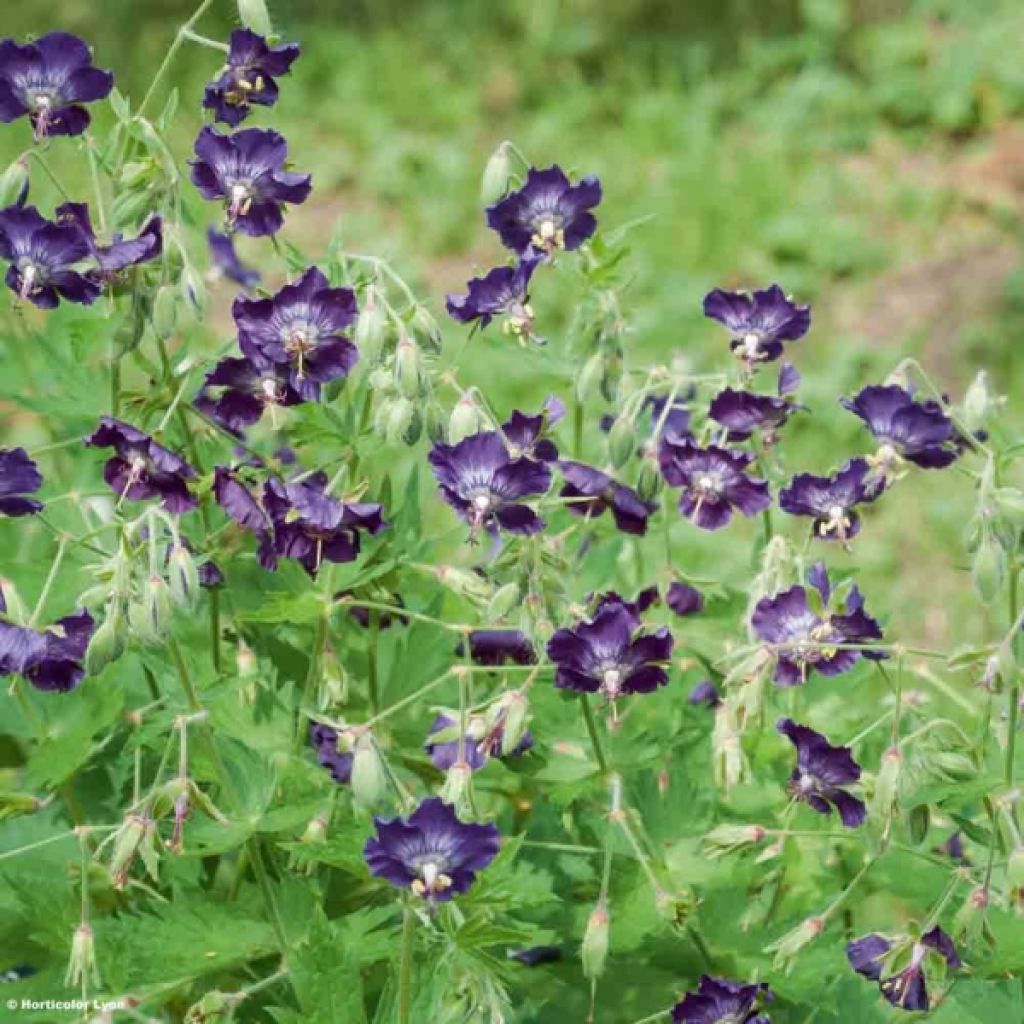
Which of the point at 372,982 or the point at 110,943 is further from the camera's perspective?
the point at 372,982

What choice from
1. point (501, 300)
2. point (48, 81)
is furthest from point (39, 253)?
point (501, 300)

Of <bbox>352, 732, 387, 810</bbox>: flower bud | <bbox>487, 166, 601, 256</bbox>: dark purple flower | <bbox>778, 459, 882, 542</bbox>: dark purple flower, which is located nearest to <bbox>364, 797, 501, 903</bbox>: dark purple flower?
<bbox>352, 732, 387, 810</bbox>: flower bud

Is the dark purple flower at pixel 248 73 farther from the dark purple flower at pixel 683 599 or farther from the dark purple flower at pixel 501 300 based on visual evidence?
the dark purple flower at pixel 683 599

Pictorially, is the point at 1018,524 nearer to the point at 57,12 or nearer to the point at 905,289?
the point at 905,289

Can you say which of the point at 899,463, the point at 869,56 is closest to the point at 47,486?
the point at 899,463

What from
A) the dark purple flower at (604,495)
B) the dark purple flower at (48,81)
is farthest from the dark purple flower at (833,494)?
the dark purple flower at (48,81)

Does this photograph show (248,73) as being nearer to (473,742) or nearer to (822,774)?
(473,742)

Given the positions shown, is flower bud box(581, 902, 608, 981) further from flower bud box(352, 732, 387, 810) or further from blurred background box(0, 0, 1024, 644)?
blurred background box(0, 0, 1024, 644)
